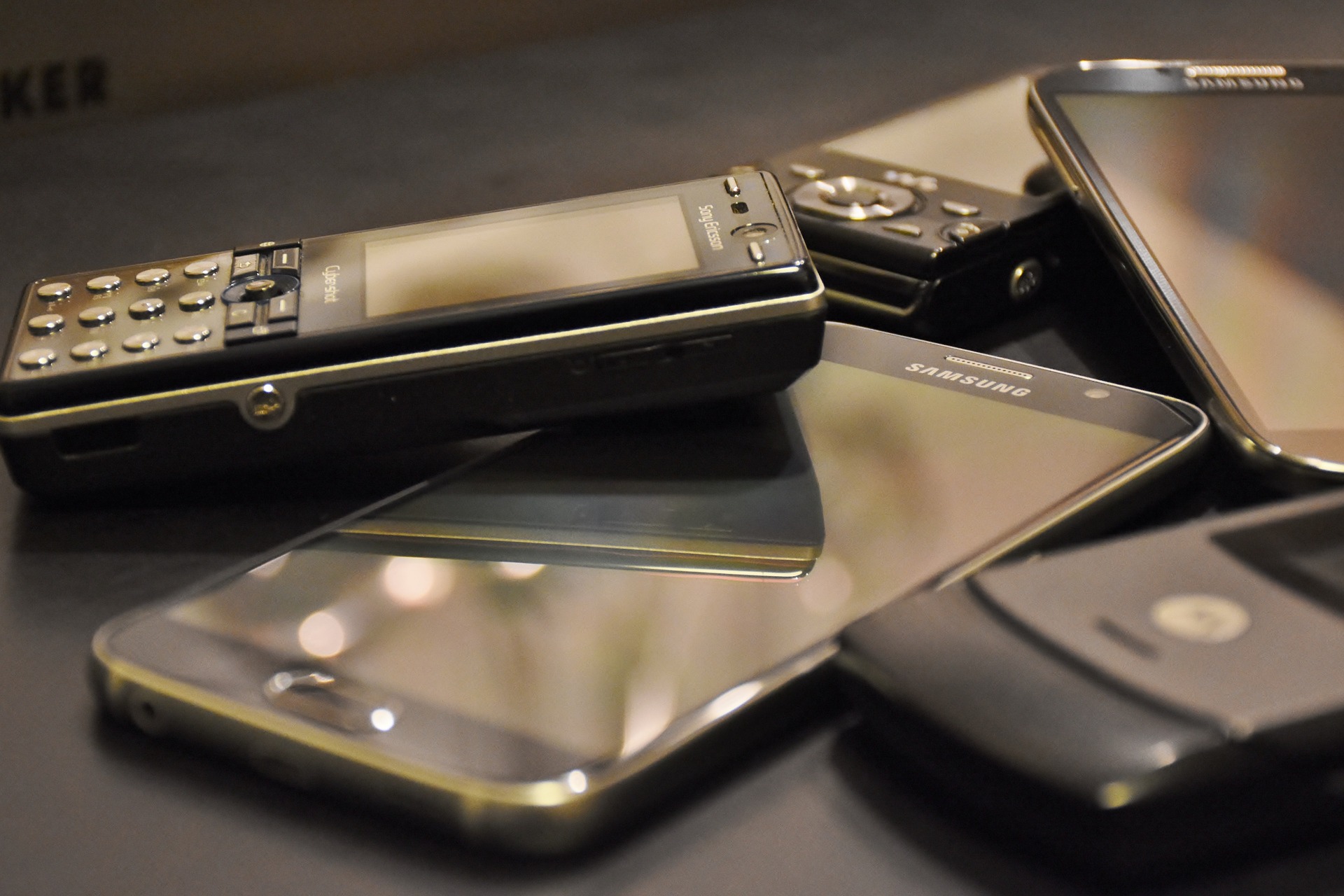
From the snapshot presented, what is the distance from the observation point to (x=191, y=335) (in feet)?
→ 1.25

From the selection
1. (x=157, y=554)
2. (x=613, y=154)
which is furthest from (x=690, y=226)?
(x=613, y=154)

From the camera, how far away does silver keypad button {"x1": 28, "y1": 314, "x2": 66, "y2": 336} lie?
393 mm

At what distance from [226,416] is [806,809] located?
0.20 metres

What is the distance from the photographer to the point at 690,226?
1.35 ft

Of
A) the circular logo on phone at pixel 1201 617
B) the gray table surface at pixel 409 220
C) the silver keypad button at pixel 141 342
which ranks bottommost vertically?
the gray table surface at pixel 409 220

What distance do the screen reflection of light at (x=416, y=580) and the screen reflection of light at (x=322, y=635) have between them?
0.6 inches

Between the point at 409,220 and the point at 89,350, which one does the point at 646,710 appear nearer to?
the point at 89,350

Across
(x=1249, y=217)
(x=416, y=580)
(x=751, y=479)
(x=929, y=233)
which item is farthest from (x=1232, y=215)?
(x=416, y=580)

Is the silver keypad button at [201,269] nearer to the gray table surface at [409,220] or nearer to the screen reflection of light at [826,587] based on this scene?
the gray table surface at [409,220]

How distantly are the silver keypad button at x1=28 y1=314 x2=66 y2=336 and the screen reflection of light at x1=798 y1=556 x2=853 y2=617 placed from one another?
0.80 feet

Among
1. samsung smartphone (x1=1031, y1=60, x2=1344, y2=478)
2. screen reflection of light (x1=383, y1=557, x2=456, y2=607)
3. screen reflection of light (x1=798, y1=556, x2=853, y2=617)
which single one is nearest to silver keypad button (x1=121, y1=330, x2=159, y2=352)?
screen reflection of light (x1=383, y1=557, x2=456, y2=607)

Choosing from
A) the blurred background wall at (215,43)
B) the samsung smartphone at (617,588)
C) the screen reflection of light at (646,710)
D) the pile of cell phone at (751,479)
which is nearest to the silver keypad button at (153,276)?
the pile of cell phone at (751,479)

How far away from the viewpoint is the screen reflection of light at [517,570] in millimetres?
335

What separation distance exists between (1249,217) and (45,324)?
43 cm
